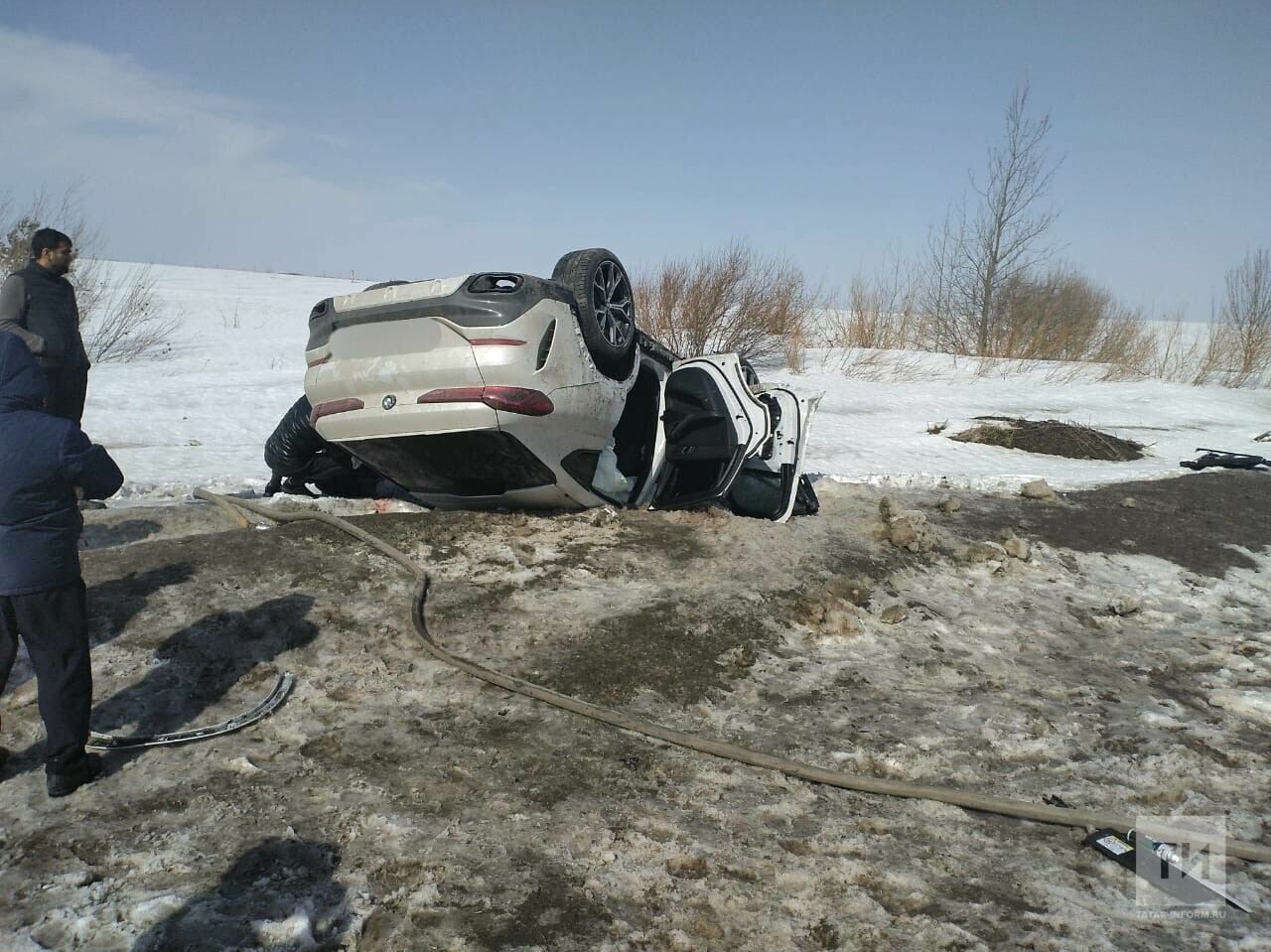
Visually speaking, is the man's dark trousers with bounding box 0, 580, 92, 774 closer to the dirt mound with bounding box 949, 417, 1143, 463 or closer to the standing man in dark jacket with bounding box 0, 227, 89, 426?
the standing man in dark jacket with bounding box 0, 227, 89, 426

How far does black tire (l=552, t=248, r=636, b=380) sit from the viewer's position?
212 inches

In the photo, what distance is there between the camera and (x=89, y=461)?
2906 mm

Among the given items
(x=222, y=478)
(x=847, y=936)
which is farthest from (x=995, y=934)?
(x=222, y=478)

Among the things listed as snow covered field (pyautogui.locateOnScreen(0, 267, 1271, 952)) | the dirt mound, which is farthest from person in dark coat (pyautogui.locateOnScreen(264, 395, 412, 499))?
the dirt mound

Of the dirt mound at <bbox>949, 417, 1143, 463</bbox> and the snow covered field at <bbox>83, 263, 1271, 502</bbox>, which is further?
the dirt mound at <bbox>949, 417, 1143, 463</bbox>

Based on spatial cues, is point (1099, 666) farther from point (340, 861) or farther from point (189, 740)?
point (189, 740)

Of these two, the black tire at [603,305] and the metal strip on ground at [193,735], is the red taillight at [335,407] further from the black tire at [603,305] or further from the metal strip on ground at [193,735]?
the metal strip on ground at [193,735]

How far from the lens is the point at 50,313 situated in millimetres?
5180

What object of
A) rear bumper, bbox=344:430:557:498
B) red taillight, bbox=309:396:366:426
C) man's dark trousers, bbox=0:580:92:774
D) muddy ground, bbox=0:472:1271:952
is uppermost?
red taillight, bbox=309:396:366:426

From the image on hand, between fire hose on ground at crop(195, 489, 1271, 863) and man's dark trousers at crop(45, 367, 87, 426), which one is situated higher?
man's dark trousers at crop(45, 367, 87, 426)

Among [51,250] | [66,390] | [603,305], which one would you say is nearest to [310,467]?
[66,390]

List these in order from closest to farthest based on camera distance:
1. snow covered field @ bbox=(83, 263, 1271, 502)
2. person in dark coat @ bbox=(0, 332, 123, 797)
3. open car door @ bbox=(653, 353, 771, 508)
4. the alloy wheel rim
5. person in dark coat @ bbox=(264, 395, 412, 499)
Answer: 1. person in dark coat @ bbox=(0, 332, 123, 797)
2. the alloy wheel rim
3. open car door @ bbox=(653, 353, 771, 508)
4. person in dark coat @ bbox=(264, 395, 412, 499)
5. snow covered field @ bbox=(83, 263, 1271, 502)

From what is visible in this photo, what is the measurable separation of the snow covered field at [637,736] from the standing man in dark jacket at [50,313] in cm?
109

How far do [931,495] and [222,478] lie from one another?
21.4 feet
